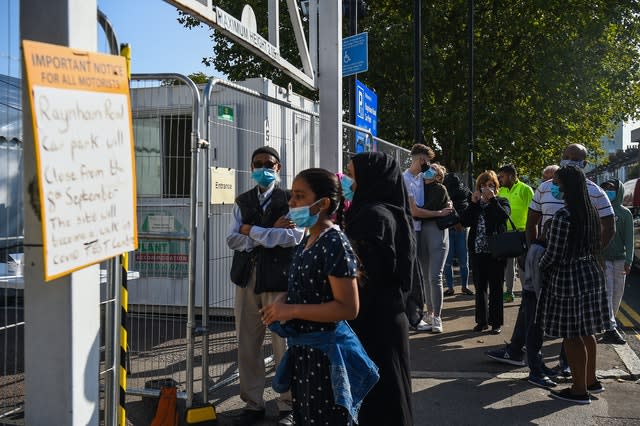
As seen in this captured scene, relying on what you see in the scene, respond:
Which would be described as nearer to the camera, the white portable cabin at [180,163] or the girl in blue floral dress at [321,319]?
the girl in blue floral dress at [321,319]

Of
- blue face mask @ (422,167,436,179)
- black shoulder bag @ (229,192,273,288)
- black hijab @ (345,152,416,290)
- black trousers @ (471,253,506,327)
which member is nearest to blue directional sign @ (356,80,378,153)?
blue face mask @ (422,167,436,179)

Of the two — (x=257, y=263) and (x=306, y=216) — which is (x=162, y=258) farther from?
(x=306, y=216)

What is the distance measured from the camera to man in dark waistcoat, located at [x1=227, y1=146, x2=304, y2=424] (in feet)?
16.0

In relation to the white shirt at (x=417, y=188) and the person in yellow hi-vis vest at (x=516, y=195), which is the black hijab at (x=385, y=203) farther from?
the person in yellow hi-vis vest at (x=516, y=195)

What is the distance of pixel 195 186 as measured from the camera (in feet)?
15.8

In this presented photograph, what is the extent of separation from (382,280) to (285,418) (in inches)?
82.3

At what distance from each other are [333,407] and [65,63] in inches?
73.1

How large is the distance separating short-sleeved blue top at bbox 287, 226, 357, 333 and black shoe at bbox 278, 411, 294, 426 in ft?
6.81

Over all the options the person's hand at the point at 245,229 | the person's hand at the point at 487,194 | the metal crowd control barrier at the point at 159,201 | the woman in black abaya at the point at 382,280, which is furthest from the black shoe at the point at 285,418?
the person's hand at the point at 487,194

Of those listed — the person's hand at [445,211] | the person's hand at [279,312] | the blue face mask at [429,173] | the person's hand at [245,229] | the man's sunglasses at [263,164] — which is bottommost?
the person's hand at [279,312]

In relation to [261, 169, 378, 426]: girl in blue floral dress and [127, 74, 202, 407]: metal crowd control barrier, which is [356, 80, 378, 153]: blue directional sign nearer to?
[127, 74, 202, 407]: metal crowd control barrier

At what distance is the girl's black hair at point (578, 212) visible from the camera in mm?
5074

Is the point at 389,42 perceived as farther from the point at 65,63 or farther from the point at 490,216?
the point at 65,63

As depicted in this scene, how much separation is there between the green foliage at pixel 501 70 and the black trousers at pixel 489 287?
44.3ft
